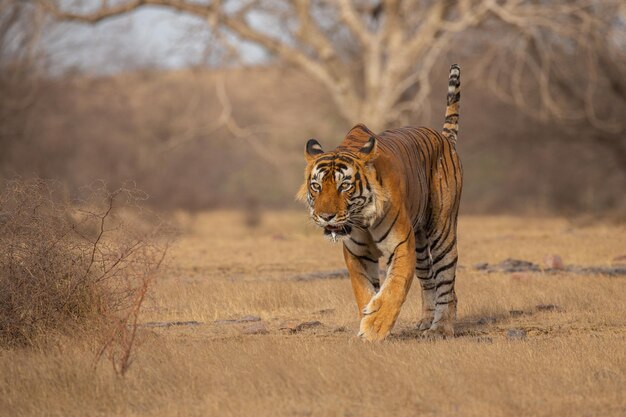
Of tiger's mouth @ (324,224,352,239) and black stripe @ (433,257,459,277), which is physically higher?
tiger's mouth @ (324,224,352,239)

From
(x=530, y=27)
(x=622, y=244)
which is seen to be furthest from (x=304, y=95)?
(x=622, y=244)

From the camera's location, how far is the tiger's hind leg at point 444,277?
8.95 m

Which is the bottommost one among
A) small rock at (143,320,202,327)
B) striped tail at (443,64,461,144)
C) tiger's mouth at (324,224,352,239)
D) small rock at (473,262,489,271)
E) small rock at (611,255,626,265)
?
small rock at (473,262,489,271)

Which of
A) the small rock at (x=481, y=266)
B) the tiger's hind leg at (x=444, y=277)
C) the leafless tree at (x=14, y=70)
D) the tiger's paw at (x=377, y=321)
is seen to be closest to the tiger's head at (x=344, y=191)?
the tiger's paw at (x=377, y=321)

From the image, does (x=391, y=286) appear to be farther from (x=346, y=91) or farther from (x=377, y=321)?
(x=346, y=91)

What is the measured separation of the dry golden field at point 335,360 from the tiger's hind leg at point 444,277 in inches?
6.8

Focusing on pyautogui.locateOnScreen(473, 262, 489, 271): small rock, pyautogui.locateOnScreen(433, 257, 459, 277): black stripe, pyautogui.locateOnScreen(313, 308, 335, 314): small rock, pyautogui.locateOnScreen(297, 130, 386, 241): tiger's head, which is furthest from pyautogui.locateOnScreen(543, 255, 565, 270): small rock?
pyautogui.locateOnScreen(297, 130, 386, 241): tiger's head

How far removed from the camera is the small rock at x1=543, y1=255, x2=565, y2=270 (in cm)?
1337

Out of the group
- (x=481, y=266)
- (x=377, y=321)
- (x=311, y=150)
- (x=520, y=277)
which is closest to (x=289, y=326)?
(x=377, y=321)

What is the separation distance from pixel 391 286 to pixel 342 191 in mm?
788

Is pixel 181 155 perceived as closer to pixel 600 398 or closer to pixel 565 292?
A: pixel 565 292

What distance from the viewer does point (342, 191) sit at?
312 inches

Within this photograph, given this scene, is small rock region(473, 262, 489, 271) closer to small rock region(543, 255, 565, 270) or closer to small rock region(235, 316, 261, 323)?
small rock region(543, 255, 565, 270)

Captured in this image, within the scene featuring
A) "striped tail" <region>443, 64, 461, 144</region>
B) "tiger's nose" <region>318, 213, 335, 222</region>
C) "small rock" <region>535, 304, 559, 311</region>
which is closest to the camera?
"tiger's nose" <region>318, 213, 335, 222</region>
